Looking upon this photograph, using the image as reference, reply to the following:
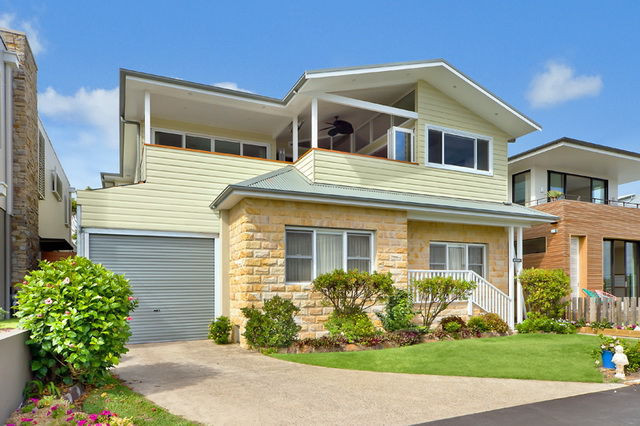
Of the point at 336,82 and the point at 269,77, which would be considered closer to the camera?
the point at 336,82

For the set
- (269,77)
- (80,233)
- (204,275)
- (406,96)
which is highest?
(269,77)

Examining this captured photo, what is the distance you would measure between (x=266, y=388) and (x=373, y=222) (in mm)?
6266

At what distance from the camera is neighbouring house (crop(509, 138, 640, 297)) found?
55.9 ft

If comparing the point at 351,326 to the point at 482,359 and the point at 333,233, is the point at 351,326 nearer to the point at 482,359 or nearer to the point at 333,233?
the point at 333,233

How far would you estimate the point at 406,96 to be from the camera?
1573cm

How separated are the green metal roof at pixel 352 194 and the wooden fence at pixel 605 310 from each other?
285 centimetres

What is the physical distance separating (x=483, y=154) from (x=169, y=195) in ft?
35.3

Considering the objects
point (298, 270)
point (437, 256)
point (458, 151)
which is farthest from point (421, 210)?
point (458, 151)

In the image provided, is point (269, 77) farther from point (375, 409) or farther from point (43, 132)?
point (375, 409)

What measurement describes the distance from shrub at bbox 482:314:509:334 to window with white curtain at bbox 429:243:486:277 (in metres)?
1.98

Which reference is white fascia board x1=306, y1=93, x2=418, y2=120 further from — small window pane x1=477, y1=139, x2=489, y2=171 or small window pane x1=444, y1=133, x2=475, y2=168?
small window pane x1=477, y1=139, x2=489, y2=171

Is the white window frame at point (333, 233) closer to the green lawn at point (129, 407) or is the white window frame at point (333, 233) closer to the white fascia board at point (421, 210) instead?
the white fascia board at point (421, 210)

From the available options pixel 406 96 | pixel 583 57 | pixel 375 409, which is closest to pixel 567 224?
pixel 583 57

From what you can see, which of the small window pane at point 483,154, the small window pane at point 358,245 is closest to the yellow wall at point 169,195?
the small window pane at point 358,245
